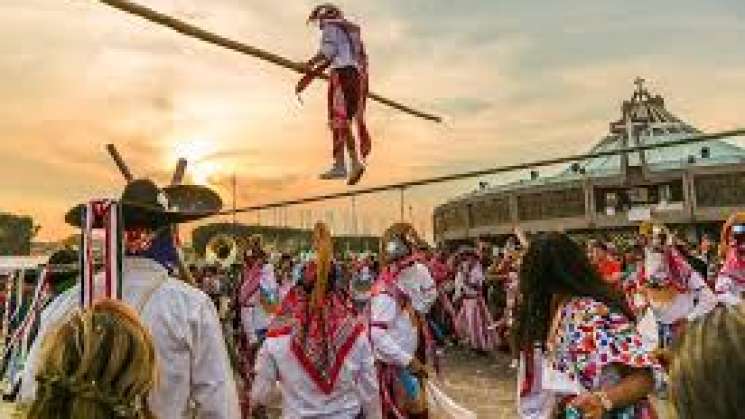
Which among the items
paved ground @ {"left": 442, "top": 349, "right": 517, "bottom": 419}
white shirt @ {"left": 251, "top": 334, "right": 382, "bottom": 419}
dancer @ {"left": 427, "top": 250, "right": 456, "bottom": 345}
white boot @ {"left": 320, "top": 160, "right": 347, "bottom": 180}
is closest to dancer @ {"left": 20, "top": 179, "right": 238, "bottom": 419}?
white shirt @ {"left": 251, "top": 334, "right": 382, "bottom": 419}

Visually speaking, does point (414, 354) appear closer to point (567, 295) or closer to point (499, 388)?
point (567, 295)

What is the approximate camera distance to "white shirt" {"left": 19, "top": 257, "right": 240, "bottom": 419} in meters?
3.62

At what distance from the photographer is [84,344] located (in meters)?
2.46

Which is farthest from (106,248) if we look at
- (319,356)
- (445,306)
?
(445,306)

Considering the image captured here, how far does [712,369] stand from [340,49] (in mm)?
6165

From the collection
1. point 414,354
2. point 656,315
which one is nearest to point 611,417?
point 414,354

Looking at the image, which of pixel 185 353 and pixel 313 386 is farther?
pixel 313 386

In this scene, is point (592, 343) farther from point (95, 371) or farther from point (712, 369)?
point (712, 369)

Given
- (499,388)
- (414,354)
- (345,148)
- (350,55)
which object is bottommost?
(499,388)

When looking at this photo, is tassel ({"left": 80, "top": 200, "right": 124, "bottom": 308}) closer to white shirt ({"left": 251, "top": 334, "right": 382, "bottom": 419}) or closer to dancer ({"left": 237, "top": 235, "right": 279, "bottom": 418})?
white shirt ({"left": 251, "top": 334, "right": 382, "bottom": 419})

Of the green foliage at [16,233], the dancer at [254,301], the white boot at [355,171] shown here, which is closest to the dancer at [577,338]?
the white boot at [355,171]

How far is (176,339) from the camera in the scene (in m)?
3.64

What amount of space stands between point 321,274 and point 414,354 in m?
2.32

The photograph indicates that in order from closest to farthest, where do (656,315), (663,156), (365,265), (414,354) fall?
(414,354) < (656,315) < (365,265) < (663,156)
